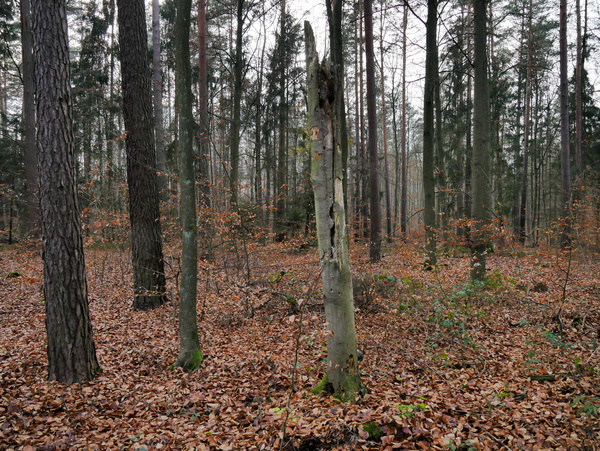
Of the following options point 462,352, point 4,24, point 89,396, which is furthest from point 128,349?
point 4,24

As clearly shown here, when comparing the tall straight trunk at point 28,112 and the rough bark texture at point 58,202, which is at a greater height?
the tall straight trunk at point 28,112

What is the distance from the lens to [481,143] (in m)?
7.94

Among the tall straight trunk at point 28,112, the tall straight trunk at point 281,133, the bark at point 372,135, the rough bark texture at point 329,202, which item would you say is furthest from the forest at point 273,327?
the tall straight trunk at point 281,133

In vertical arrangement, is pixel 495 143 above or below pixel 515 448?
above

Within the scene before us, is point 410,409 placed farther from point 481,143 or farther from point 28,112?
point 28,112

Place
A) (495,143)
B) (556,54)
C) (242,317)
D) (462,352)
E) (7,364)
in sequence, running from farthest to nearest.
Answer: (495,143)
(556,54)
(242,317)
(462,352)
(7,364)

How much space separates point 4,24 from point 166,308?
48.3 feet

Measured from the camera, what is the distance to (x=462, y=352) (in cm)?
488

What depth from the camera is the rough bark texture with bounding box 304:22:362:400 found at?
3471 millimetres

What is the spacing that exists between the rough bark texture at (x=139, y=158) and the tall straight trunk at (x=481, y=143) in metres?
7.35

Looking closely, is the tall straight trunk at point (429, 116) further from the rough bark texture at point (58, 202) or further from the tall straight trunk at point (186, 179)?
the rough bark texture at point (58, 202)

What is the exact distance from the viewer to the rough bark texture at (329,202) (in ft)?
11.4

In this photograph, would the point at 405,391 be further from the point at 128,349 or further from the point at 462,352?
the point at 128,349

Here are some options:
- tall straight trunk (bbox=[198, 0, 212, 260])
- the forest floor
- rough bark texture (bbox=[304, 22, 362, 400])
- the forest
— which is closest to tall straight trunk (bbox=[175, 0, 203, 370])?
the forest
